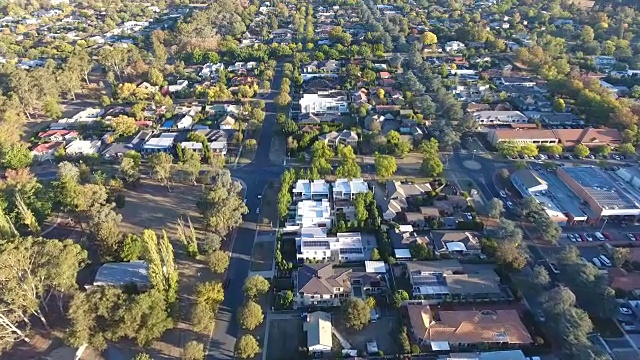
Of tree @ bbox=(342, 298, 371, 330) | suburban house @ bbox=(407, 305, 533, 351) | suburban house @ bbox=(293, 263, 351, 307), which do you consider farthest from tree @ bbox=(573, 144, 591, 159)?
tree @ bbox=(342, 298, 371, 330)

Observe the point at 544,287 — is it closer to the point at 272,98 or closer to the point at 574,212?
the point at 574,212

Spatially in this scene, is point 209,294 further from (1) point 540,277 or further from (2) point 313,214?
(1) point 540,277

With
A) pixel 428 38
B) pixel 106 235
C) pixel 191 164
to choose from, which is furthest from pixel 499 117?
pixel 106 235

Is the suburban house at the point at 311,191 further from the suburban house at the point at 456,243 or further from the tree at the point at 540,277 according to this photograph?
the tree at the point at 540,277

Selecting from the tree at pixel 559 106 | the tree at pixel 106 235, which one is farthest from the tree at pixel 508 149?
the tree at pixel 106 235

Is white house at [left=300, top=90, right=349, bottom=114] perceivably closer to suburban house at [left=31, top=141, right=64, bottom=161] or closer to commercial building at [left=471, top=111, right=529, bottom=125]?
commercial building at [left=471, top=111, right=529, bottom=125]

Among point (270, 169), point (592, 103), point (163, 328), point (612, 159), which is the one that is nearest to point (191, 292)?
point (163, 328)
